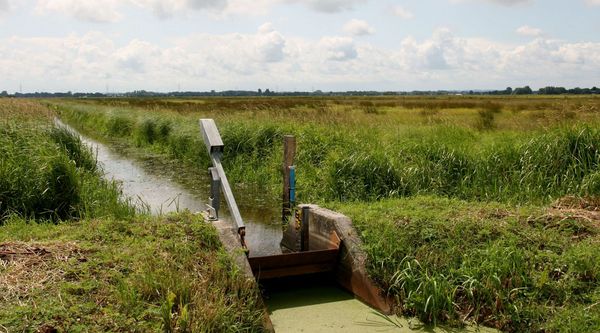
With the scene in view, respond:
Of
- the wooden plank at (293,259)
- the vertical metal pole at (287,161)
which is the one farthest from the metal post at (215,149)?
the vertical metal pole at (287,161)

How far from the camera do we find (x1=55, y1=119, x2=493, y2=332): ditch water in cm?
545

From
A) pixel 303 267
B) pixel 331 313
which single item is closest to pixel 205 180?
pixel 303 267

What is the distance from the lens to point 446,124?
13.1 meters

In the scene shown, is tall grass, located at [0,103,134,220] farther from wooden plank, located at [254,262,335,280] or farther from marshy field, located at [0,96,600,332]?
wooden plank, located at [254,262,335,280]

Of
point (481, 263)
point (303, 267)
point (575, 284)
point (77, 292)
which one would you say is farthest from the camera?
point (303, 267)

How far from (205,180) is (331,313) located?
8.64m

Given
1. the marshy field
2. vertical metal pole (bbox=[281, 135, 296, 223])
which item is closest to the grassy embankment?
the marshy field

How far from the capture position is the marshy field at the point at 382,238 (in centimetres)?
450

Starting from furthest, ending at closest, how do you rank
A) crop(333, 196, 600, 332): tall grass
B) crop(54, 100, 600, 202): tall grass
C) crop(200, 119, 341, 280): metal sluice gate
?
1. crop(54, 100, 600, 202): tall grass
2. crop(200, 119, 341, 280): metal sluice gate
3. crop(333, 196, 600, 332): tall grass

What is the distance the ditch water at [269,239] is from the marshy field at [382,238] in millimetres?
499

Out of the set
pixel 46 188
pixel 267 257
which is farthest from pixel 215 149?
pixel 46 188

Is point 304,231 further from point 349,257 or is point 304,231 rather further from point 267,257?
point 267,257

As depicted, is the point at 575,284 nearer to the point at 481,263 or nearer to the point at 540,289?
the point at 540,289

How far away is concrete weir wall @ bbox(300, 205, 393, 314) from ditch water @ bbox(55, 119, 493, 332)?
0.12 m
